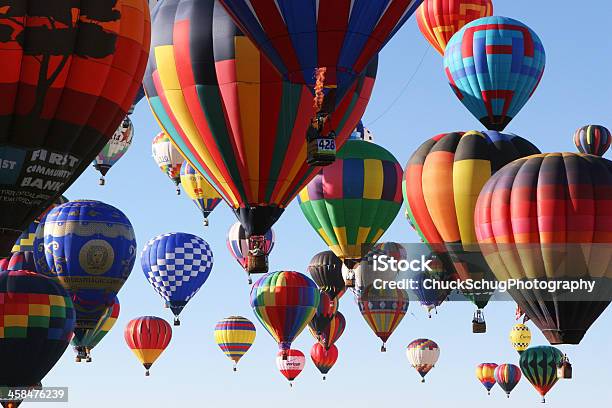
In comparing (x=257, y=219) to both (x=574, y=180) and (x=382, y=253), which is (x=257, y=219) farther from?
(x=382, y=253)

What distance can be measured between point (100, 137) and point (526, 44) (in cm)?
1201

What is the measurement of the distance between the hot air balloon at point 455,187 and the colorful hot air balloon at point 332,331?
46.2ft

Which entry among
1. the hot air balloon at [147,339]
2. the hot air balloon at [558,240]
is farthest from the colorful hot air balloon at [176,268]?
the hot air balloon at [558,240]

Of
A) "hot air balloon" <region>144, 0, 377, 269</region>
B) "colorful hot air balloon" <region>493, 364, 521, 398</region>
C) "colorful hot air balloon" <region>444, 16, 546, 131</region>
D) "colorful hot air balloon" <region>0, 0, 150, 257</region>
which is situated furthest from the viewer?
"colorful hot air balloon" <region>493, 364, 521, 398</region>

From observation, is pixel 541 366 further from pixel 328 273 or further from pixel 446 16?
pixel 446 16

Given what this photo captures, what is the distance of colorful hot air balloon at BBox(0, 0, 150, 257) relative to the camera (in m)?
20.2

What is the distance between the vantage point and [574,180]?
82.5 ft

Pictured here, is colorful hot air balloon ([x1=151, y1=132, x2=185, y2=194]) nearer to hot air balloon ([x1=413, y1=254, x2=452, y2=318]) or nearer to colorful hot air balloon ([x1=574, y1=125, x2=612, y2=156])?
hot air balloon ([x1=413, y1=254, x2=452, y2=318])

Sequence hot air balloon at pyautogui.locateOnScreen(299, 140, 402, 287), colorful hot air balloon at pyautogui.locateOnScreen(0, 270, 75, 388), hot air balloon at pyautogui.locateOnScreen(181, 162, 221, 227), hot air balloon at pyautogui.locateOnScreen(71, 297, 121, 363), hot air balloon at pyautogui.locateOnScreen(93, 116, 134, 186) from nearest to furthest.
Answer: colorful hot air balloon at pyautogui.locateOnScreen(0, 270, 75, 388) → hot air balloon at pyautogui.locateOnScreen(299, 140, 402, 287) → hot air balloon at pyautogui.locateOnScreen(71, 297, 121, 363) → hot air balloon at pyautogui.locateOnScreen(93, 116, 134, 186) → hot air balloon at pyautogui.locateOnScreen(181, 162, 221, 227)

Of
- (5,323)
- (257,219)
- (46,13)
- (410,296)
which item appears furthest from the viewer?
(410,296)

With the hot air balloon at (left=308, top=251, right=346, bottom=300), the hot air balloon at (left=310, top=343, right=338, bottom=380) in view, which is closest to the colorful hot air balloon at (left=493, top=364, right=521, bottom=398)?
the hot air balloon at (left=310, top=343, right=338, bottom=380)

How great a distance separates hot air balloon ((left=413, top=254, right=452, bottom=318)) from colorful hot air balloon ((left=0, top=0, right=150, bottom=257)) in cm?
1322

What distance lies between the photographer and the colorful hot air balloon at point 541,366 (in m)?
44.2

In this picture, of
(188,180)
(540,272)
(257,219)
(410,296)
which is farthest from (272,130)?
(410,296)
